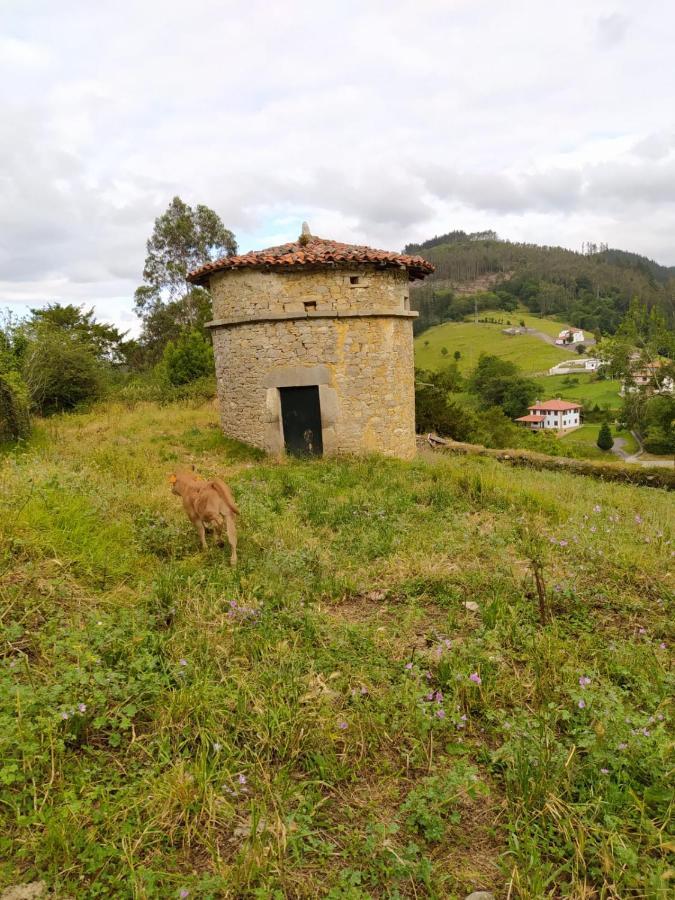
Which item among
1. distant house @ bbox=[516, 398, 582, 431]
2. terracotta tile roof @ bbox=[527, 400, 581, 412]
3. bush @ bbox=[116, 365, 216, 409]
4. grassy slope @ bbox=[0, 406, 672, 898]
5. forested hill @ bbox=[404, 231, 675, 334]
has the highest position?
forested hill @ bbox=[404, 231, 675, 334]

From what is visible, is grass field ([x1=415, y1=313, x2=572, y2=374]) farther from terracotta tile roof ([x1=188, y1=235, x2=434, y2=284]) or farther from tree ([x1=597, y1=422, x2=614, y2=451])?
terracotta tile roof ([x1=188, y1=235, x2=434, y2=284])

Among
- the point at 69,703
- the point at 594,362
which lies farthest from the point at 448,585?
the point at 594,362

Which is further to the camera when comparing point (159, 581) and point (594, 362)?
point (594, 362)

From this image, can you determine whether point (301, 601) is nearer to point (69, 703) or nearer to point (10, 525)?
point (69, 703)

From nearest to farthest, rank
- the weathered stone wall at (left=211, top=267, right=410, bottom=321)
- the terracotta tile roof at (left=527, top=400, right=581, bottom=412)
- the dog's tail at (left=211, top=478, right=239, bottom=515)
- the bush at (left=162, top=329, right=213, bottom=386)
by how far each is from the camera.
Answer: the dog's tail at (left=211, top=478, right=239, bottom=515)
the weathered stone wall at (left=211, top=267, right=410, bottom=321)
the bush at (left=162, top=329, right=213, bottom=386)
the terracotta tile roof at (left=527, top=400, right=581, bottom=412)

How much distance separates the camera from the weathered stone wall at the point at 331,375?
10.4m

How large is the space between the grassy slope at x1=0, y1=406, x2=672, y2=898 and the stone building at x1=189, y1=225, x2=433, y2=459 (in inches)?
211

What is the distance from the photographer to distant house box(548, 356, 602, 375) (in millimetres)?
76875

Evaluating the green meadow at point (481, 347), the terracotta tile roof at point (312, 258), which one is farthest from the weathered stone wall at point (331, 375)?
the green meadow at point (481, 347)

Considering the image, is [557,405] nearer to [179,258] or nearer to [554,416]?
[554,416]

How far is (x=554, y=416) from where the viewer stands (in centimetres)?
6141

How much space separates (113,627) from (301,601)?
1461mm

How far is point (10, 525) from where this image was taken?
414 centimetres

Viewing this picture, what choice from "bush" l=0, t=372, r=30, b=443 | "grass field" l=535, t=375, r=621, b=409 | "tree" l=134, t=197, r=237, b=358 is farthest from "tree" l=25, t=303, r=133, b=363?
"grass field" l=535, t=375, r=621, b=409
